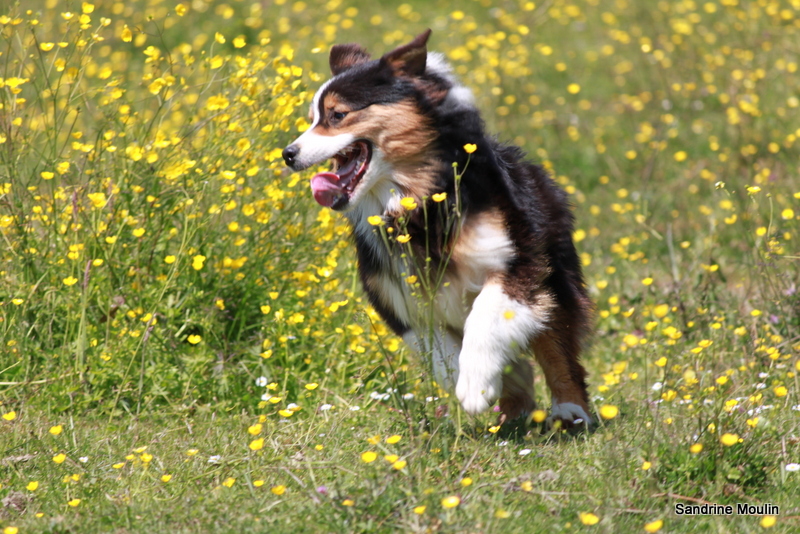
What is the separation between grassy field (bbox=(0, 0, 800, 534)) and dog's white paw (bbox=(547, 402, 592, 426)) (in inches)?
5.9

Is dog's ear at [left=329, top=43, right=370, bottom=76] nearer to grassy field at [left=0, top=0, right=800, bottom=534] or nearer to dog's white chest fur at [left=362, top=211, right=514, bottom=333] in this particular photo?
grassy field at [left=0, top=0, right=800, bottom=534]

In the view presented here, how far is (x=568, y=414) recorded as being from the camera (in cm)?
367

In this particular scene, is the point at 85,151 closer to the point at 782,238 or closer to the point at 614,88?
the point at 782,238

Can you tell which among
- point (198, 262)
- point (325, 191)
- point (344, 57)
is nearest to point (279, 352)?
point (198, 262)

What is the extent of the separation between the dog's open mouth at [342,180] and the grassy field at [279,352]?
0.45 metres

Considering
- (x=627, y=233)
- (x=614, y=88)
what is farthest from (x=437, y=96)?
(x=614, y=88)

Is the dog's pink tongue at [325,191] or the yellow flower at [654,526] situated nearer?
the yellow flower at [654,526]

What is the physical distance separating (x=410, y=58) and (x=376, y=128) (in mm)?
302

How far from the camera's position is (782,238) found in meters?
5.03

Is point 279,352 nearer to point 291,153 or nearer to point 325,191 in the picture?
point 325,191

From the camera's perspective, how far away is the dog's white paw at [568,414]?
3.65 metres

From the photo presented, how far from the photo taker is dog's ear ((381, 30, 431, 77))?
354 cm

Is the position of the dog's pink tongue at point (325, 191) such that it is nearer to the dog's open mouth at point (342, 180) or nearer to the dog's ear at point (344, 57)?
the dog's open mouth at point (342, 180)

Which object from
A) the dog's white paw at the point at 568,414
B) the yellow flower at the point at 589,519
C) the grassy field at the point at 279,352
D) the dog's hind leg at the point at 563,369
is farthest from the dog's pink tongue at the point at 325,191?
the yellow flower at the point at 589,519
